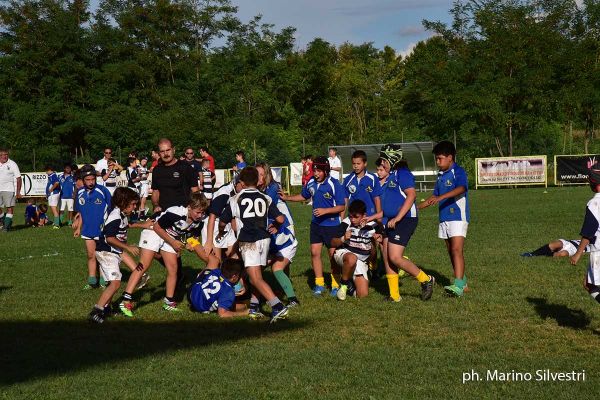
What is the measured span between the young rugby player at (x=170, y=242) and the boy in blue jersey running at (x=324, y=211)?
1387mm

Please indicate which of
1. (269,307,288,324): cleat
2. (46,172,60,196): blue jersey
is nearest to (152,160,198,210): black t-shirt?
(269,307,288,324): cleat

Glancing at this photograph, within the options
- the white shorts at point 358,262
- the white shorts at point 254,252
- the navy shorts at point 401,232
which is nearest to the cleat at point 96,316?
the white shorts at point 254,252

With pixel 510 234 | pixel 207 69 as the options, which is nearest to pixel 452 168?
pixel 510 234

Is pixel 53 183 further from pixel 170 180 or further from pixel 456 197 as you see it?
pixel 456 197

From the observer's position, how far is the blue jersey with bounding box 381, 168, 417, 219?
10.2m

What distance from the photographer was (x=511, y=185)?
37969 millimetres

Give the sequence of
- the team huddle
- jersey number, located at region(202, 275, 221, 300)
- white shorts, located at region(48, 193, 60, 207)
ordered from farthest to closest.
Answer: white shorts, located at region(48, 193, 60, 207), jersey number, located at region(202, 275, 221, 300), the team huddle

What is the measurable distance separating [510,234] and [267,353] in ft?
35.0

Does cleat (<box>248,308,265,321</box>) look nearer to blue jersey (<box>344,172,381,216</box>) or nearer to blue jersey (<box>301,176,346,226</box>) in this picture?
blue jersey (<box>301,176,346,226</box>)

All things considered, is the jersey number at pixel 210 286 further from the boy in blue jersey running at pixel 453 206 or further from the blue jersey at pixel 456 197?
the blue jersey at pixel 456 197

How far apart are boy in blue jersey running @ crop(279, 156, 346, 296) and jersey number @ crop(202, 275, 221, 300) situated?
1.60 m

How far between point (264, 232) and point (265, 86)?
153 feet

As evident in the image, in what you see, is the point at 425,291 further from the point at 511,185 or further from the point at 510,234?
the point at 511,185

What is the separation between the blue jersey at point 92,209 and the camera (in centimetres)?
1175
